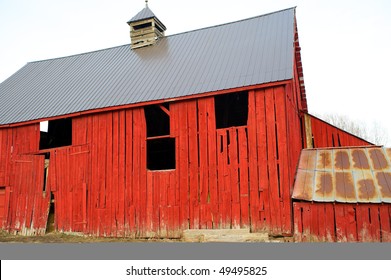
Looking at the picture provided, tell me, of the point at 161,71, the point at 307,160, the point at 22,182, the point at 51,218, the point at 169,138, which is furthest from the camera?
the point at 161,71

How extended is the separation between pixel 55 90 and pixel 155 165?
602 cm

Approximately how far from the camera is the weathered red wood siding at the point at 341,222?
11.6 metres

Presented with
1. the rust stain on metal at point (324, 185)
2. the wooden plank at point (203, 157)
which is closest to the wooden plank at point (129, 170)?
the wooden plank at point (203, 157)

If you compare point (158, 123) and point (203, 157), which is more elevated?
point (158, 123)

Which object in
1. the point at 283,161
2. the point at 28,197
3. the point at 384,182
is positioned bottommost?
the point at 28,197

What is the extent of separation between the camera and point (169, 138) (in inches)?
661

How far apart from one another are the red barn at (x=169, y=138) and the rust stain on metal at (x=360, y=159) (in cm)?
201

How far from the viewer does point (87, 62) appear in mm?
21125

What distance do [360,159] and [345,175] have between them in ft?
3.74

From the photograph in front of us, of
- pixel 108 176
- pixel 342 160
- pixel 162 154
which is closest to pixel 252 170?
pixel 342 160

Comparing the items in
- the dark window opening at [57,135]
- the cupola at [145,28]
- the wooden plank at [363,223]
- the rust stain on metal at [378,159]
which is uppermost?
the cupola at [145,28]

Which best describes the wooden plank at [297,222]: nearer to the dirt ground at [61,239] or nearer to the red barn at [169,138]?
the red barn at [169,138]

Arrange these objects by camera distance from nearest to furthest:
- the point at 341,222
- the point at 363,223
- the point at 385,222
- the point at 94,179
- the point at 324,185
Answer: the point at 385,222 < the point at 363,223 < the point at 341,222 < the point at 324,185 < the point at 94,179

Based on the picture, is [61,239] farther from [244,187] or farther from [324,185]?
[324,185]
